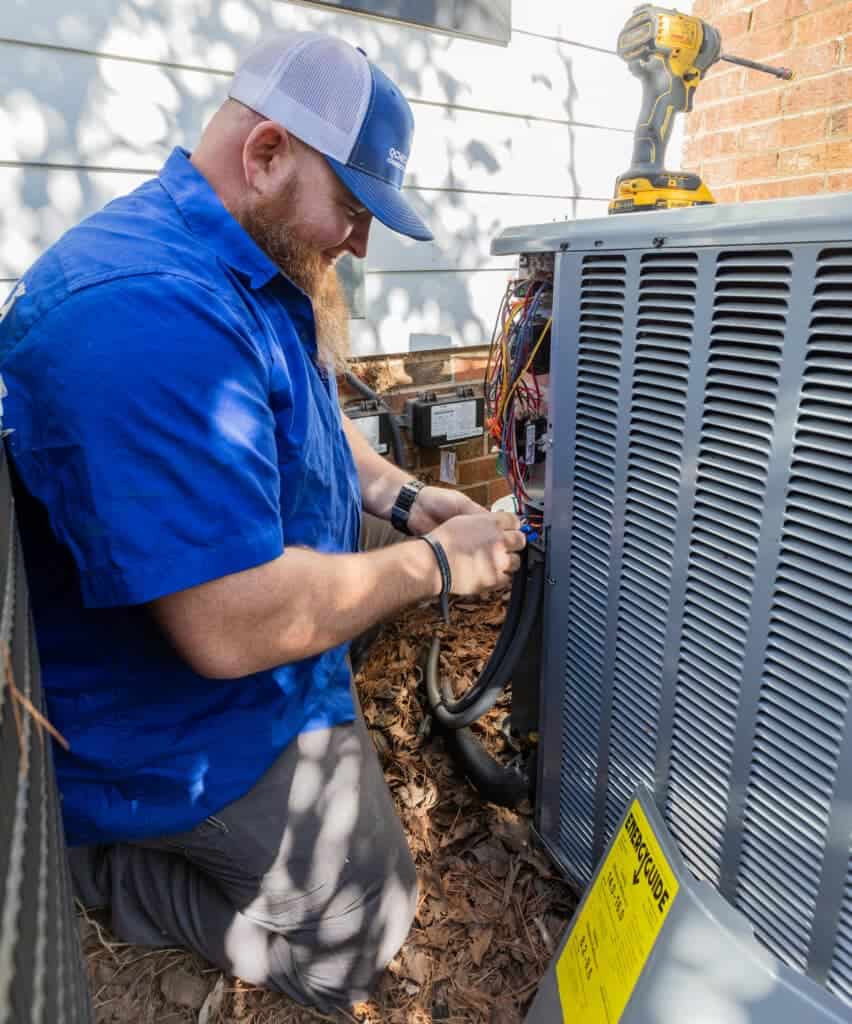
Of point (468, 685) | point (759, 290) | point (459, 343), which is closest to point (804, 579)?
point (759, 290)

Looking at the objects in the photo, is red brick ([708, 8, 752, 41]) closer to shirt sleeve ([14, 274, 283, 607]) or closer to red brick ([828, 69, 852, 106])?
red brick ([828, 69, 852, 106])

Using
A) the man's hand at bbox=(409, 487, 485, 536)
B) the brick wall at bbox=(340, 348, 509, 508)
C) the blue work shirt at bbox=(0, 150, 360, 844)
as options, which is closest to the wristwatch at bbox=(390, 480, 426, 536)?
the man's hand at bbox=(409, 487, 485, 536)

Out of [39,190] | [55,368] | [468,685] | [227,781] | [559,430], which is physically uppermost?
[39,190]

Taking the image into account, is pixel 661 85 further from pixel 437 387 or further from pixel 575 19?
pixel 437 387

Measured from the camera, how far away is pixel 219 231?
1121mm

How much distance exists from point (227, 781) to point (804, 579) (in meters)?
0.97

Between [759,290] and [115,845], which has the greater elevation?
[759,290]

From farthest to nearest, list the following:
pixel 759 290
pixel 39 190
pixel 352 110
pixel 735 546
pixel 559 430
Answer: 1. pixel 39 190
2. pixel 559 430
3. pixel 352 110
4. pixel 735 546
5. pixel 759 290

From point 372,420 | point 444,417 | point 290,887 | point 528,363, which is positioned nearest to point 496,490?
point 444,417

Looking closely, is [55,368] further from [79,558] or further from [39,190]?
[39,190]

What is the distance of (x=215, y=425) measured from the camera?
3.15 ft

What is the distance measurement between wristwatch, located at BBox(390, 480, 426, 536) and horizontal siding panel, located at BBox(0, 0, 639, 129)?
1081 millimetres

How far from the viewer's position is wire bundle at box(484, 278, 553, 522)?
1472mm

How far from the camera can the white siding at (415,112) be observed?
4.96 feet
